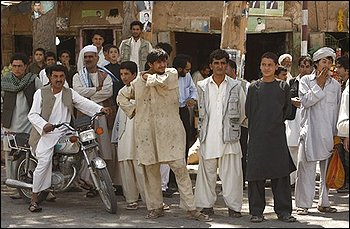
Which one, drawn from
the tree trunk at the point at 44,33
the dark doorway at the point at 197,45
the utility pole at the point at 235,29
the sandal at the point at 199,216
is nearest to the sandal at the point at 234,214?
the sandal at the point at 199,216

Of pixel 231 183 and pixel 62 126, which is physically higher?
pixel 62 126

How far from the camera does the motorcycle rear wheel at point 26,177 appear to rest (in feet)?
23.2

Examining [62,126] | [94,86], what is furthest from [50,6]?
[62,126]

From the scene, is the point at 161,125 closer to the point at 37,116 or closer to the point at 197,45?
the point at 37,116

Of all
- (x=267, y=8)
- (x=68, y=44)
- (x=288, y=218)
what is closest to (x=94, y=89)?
(x=288, y=218)

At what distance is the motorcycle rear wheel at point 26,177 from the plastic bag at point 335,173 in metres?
3.10

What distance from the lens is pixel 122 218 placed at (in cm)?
643

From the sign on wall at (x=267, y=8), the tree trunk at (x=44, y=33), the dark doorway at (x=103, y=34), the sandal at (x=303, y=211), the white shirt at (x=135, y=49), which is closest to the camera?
the sandal at (x=303, y=211)

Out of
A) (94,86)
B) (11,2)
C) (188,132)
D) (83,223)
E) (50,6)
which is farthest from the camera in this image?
(11,2)

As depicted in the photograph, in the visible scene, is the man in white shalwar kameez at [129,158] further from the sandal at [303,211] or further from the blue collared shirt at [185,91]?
the sandal at [303,211]

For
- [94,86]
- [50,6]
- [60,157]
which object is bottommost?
[60,157]

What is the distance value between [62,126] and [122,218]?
1.22 metres

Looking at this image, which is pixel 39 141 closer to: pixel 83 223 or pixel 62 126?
pixel 62 126

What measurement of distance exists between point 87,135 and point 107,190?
655 millimetres
